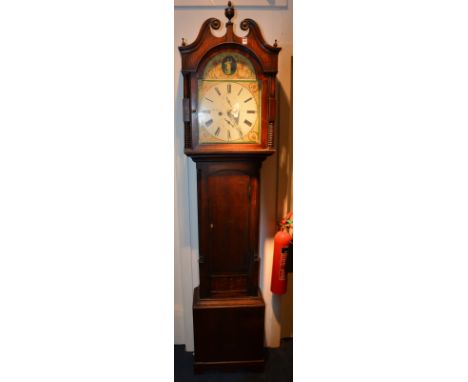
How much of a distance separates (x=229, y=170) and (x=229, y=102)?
321 mm

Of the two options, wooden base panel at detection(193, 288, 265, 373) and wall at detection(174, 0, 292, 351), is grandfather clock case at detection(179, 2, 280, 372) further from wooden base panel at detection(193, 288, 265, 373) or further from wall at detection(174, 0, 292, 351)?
wall at detection(174, 0, 292, 351)

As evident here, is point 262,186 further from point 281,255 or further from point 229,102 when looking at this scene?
point 229,102

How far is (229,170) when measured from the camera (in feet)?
4.54

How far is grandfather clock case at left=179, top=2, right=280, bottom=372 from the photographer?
127 centimetres

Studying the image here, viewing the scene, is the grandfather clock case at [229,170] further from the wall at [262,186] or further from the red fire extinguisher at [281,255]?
the wall at [262,186]

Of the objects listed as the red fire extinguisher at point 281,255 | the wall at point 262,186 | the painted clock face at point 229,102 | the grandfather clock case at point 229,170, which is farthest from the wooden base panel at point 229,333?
the painted clock face at point 229,102

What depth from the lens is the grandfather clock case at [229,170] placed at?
127cm

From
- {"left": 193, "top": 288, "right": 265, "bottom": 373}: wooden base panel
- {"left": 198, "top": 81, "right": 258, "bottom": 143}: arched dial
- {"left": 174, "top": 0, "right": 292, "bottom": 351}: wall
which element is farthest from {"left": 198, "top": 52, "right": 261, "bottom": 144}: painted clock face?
{"left": 193, "top": 288, "right": 265, "bottom": 373}: wooden base panel

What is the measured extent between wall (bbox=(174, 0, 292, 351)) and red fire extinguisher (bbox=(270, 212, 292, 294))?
17 cm

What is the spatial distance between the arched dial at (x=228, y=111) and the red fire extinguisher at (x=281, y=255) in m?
0.53

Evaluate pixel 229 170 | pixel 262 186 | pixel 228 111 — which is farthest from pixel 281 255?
pixel 228 111

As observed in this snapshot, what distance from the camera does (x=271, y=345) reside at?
176 centimetres

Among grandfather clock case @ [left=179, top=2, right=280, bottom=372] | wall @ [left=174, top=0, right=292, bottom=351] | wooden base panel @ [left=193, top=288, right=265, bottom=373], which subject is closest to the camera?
grandfather clock case @ [left=179, top=2, right=280, bottom=372]

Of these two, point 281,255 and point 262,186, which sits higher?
point 262,186
